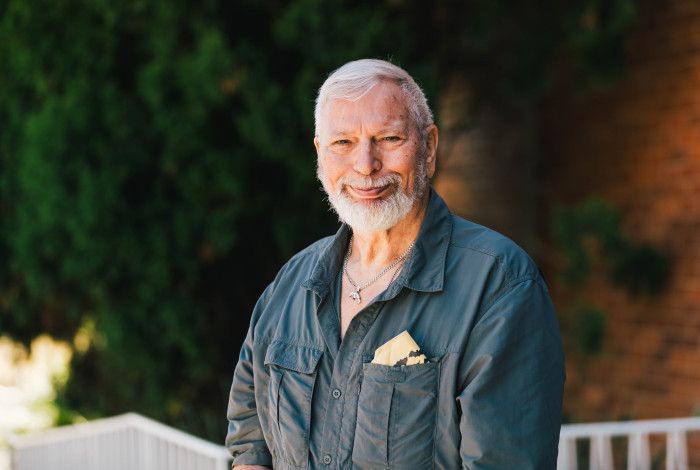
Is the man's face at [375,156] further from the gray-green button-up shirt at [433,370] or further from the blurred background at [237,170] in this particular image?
the blurred background at [237,170]

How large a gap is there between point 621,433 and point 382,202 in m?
1.88

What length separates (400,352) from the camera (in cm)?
179

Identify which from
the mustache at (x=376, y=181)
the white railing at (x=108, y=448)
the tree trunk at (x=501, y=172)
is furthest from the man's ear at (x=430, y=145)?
the tree trunk at (x=501, y=172)

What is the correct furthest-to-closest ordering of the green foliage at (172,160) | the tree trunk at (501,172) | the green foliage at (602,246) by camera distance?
the tree trunk at (501,172)
the green foliage at (602,246)
the green foliage at (172,160)

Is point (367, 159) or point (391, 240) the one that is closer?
point (367, 159)

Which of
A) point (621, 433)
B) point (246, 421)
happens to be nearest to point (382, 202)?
point (246, 421)

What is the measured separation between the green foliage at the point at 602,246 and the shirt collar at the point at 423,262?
240 centimetres

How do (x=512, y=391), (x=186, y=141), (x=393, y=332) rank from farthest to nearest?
(x=186, y=141)
(x=393, y=332)
(x=512, y=391)

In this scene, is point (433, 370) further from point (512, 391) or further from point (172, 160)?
point (172, 160)

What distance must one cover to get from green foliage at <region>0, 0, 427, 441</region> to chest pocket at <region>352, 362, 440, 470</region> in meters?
2.27

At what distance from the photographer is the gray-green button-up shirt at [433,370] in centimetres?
169

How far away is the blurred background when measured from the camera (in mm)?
4055

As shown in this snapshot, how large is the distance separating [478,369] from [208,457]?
1651mm

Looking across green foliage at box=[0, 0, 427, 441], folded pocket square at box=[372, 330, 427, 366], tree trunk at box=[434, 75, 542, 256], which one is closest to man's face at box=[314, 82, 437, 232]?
folded pocket square at box=[372, 330, 427, 366]
